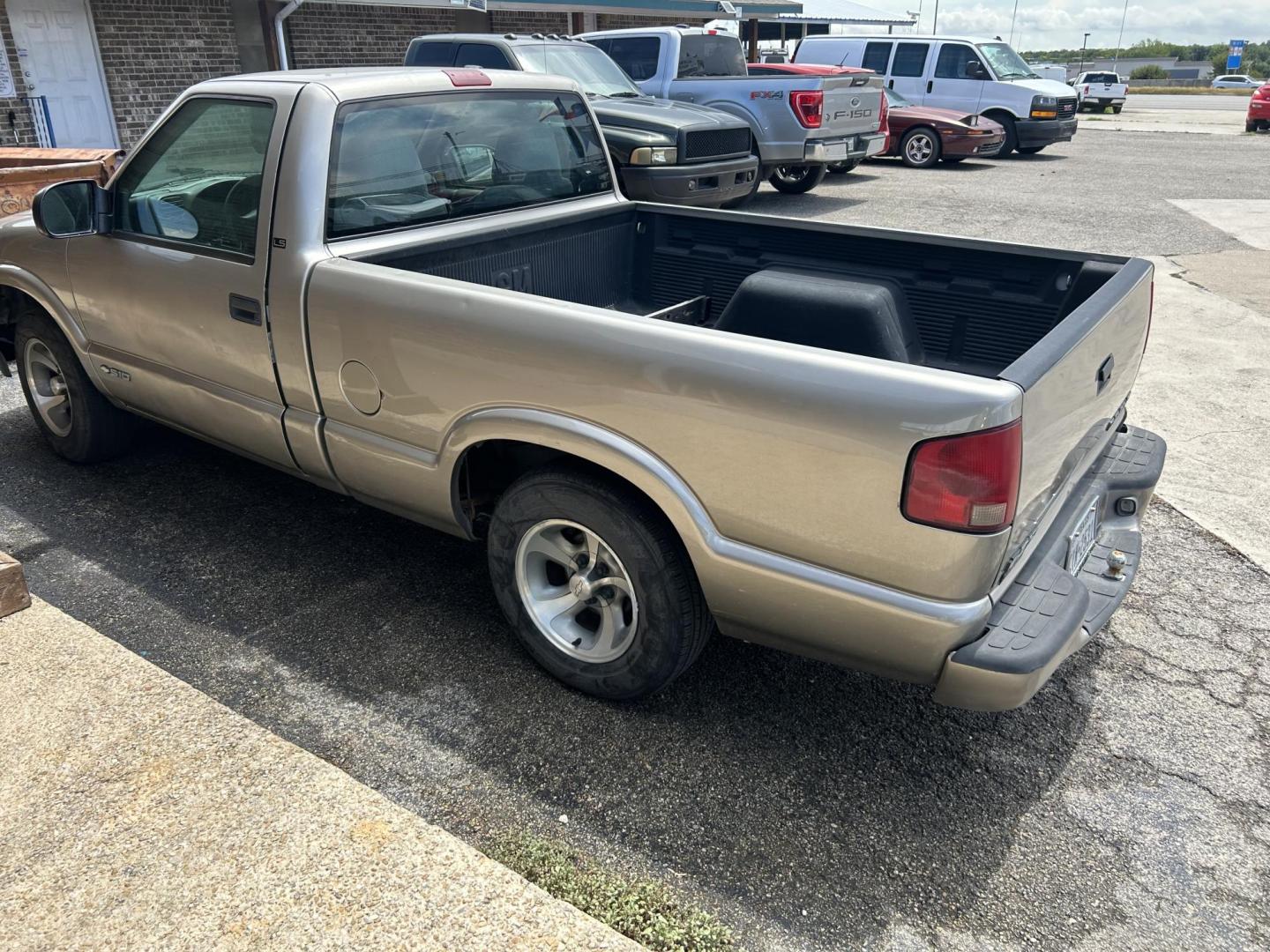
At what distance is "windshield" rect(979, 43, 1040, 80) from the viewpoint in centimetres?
1769

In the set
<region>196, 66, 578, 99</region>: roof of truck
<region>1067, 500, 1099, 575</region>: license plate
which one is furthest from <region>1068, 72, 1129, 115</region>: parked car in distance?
<region>1067, 500, 1099, 575</region>: license plate

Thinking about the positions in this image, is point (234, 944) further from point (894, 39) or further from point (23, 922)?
point (894, 39)

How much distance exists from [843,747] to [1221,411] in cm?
398

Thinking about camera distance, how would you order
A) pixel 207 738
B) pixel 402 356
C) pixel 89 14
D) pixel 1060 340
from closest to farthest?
pixel 1060 340 < pixel 207 738 < pixel 402 356 < pixel 89 14

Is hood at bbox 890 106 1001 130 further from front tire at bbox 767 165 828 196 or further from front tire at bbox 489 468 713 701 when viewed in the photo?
front tire at bbox 489 468 713 701

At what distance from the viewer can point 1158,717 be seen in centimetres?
310

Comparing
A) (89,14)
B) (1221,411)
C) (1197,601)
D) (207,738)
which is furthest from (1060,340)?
(89,14)

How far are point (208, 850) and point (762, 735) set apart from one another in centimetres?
154

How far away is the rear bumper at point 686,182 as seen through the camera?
9.15m

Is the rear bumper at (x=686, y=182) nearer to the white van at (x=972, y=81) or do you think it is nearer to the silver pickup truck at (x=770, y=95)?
the silver pickup truck at (x=770, y=95)

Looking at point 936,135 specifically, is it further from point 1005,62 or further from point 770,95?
point 770,95

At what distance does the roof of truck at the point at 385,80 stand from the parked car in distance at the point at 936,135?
13.9 m

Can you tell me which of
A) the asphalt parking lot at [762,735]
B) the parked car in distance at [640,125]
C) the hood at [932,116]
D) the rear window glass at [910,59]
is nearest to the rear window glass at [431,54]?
the parked car in distance at [640,125]

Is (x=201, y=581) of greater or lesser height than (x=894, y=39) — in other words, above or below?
below
